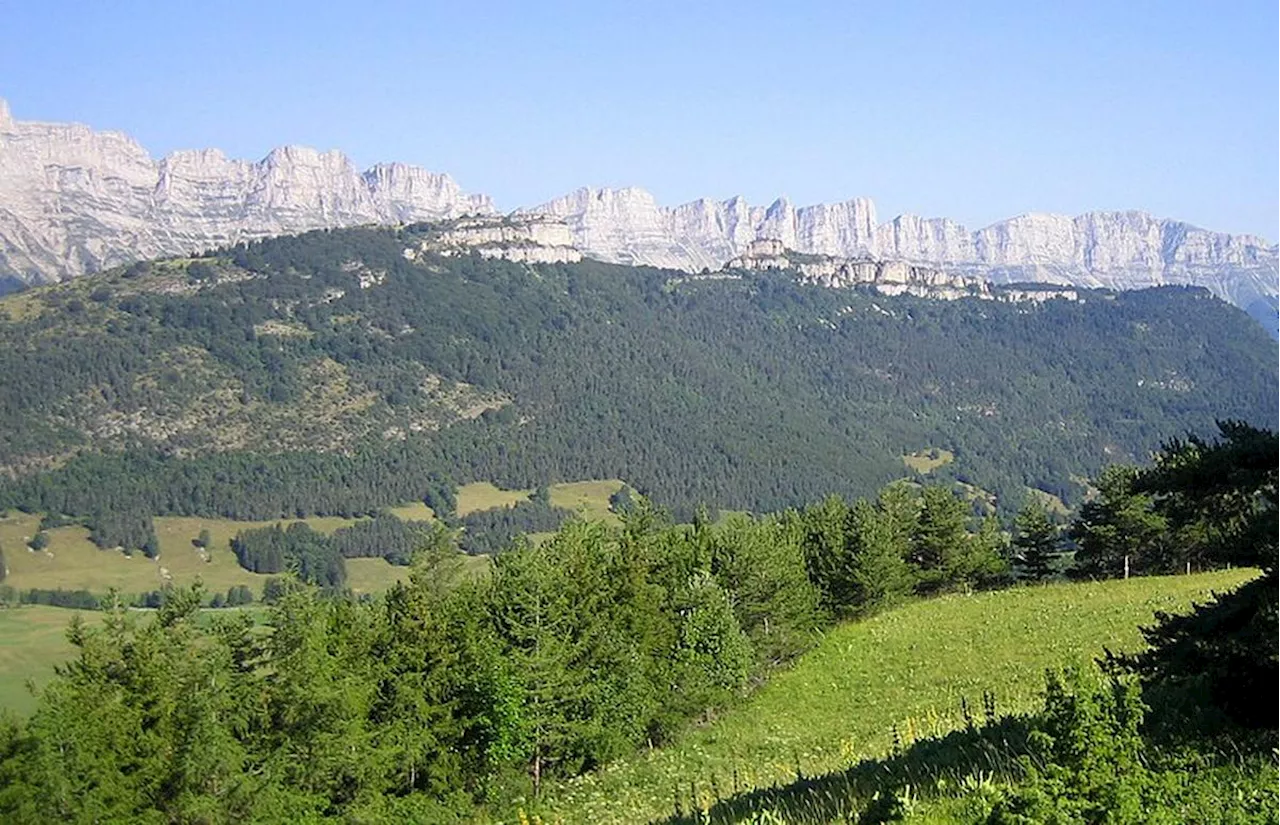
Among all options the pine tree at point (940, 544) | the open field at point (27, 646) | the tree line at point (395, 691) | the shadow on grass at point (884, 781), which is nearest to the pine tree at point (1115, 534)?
the pine tree at point (940, 544)

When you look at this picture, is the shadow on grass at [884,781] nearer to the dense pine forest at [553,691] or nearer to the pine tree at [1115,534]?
the dense pine forest at [553,691]

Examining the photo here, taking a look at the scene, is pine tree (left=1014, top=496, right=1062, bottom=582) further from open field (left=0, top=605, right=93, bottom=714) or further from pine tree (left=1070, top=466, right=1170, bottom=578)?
open field (left=0, top=605, right=93, bottom=714)

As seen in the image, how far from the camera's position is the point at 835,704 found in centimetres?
3681

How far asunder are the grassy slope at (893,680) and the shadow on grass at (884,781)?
5064mm

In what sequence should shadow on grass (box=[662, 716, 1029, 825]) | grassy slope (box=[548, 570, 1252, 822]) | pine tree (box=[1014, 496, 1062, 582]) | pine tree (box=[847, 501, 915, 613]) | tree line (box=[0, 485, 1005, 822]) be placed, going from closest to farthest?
shadow on grass (box=[662, 716, 1029, 825]) → grassy slope (box=[548, 570, 1252, 822]) → tree line (box=[0, 485, 1005, 822]) → pine tree (box=[847, 501, 915, 613]) → pine tree (box=[1014, 496, 1062, 582])

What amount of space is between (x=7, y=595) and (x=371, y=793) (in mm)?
202823

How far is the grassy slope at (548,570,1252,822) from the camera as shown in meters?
24.8

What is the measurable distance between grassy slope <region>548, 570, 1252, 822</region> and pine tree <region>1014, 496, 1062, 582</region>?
1023 inches

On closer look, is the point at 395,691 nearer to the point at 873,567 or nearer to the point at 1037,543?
the point at 873,567

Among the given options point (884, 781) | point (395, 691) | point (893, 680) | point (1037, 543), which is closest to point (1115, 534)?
point (1037, 543)

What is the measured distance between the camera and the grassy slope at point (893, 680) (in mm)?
24780

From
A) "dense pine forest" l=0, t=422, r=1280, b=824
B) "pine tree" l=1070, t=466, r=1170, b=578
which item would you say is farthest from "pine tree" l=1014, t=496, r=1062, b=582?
"dense pine forest" l=0, t=422, r=1280, b=824

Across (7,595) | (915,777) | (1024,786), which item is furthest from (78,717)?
(7,595)

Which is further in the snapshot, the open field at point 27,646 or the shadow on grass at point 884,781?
the open field at point 27,646
